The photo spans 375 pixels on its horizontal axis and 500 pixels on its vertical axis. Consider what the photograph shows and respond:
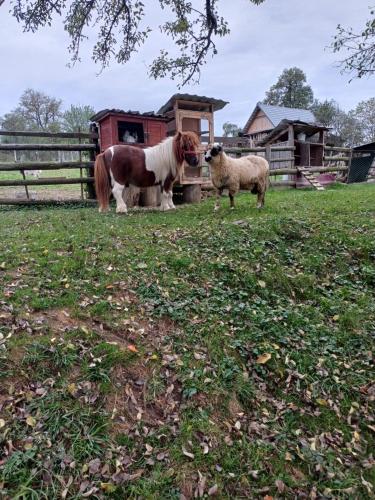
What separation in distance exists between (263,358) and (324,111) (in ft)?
147

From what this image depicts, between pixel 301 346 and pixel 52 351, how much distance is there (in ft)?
Answer: 8.29

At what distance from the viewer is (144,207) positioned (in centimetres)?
898

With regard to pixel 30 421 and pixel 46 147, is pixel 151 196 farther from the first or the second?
pixel 30 421

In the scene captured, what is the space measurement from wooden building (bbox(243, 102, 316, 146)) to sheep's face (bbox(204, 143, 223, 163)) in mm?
23110

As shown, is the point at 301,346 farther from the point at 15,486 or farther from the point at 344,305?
the point at 15,486

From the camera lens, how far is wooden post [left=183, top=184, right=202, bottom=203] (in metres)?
10.1


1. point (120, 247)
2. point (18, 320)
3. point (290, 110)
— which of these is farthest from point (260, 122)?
point (18, 320)

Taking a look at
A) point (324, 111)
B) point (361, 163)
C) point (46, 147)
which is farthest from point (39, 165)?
point (324, 111)

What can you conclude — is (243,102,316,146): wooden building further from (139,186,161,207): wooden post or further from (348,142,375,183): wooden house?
(139,186,161,207): wooden post

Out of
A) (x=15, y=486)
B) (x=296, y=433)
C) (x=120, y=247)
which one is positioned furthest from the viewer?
(x=120, y=247)

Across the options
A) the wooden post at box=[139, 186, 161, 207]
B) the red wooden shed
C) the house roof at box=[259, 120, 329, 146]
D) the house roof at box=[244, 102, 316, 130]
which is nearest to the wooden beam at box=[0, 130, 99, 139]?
the red wooden shed

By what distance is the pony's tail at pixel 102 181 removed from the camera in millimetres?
7742

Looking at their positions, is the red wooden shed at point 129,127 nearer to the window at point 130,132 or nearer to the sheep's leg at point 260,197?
the window at point 130,132

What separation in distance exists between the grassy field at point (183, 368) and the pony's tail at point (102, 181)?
2551 mm
